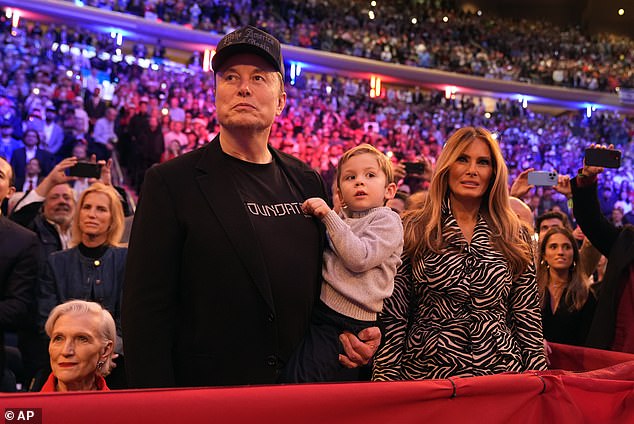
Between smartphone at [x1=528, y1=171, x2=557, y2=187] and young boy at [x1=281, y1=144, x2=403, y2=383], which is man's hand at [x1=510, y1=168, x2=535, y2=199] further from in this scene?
young boy at [x1=281, y1=144, x2=403, y2=383]

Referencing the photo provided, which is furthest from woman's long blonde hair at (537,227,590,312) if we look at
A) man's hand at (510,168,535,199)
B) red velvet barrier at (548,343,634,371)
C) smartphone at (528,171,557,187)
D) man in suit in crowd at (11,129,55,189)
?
man in suit in crowd at (11,129,55,189)

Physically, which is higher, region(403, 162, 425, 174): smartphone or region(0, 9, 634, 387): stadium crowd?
region(0, 9, 634, 387): stadium crowd

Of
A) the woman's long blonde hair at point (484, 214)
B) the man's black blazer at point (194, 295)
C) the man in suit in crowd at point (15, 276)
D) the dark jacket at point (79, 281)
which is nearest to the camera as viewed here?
the man's black blazer at point (194, 295)

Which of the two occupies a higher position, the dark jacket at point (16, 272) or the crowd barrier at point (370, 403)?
the dark jacket at point (16, 272)

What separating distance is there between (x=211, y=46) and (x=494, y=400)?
18.1m

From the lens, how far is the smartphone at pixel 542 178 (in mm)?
3461

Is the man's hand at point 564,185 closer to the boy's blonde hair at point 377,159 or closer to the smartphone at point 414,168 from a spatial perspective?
the smartphone at point 414,168

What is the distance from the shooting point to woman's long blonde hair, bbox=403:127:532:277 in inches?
90.8

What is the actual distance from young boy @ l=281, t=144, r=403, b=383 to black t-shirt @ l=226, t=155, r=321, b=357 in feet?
0.13

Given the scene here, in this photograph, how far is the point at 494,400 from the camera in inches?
62.0

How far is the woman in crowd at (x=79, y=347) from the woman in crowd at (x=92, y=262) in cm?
68

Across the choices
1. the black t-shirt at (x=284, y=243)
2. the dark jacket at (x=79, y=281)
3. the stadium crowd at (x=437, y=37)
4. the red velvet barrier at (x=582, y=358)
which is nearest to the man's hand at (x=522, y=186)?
the red velvet barrier at (x=582, y=358)

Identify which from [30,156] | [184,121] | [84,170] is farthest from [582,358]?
[184,121]

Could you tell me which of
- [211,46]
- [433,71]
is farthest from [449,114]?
[211,46]
